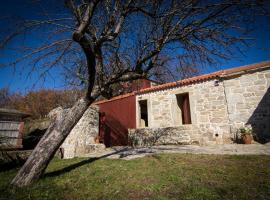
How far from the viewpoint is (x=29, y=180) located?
344 cm

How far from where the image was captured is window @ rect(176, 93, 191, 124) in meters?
10.1

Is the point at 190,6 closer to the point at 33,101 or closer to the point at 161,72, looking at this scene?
the point at 161,72

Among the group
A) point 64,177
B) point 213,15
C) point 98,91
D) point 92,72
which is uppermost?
point 213,15

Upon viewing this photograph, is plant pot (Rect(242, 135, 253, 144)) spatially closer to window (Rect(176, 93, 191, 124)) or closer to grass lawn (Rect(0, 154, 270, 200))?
grass lawn (Rect(0, 154, 270, 200))

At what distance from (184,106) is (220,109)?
2265 millimetres

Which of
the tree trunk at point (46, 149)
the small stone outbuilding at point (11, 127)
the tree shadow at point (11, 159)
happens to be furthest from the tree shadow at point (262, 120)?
the small stone outbuilding at point (11, 127)

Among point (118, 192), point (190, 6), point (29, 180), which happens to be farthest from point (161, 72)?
point (29, 180)

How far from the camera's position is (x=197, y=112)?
893 centimetres

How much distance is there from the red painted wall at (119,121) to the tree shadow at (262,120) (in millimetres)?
6281

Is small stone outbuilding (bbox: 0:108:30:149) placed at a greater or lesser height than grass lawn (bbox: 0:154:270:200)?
greater

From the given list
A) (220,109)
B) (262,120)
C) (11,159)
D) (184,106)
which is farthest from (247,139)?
(11,159)

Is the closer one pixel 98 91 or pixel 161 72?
pixel 98 91

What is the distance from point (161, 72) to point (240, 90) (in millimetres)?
4438

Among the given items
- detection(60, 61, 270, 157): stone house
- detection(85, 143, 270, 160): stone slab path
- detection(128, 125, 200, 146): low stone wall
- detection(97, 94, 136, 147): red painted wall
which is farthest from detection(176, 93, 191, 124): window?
detection(85, 143, 270, 160): stone slab path
